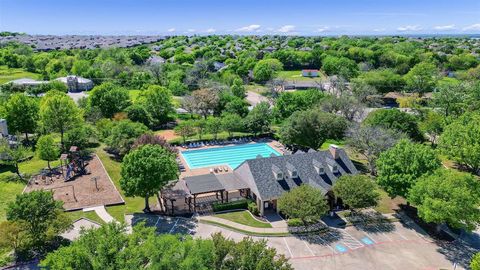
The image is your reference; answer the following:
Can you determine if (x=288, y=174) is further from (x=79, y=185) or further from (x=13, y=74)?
(x=13, y=74)

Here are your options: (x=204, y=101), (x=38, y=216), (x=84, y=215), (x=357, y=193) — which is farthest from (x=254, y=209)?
(x=204, y=101)

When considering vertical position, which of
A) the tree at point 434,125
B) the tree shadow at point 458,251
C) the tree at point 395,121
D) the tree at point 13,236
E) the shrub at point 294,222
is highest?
the tree at point 395,121

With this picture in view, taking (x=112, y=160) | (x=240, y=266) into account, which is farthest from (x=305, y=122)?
(x=240, y=266)

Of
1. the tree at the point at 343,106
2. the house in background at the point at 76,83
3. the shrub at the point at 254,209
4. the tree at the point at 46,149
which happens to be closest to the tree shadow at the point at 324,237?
the shrub at the point at 254,209

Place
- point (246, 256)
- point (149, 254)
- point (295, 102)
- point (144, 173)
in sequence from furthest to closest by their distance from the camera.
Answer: point (295, 102)
point (144, 173)
point (246, 256)
point (149, 254)

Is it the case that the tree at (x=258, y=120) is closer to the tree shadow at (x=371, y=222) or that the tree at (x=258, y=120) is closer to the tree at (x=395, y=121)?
the tree at (x=395, y=121)

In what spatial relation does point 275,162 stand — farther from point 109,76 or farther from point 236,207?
point 109,76

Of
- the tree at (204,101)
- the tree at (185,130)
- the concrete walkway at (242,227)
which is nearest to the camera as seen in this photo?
the concrete walkway at (242,227)
